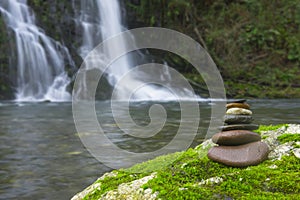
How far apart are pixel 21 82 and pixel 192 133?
37.6 feet

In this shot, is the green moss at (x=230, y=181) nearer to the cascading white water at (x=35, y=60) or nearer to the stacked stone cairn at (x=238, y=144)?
the stacked stone cairn at (x=238, y=144)

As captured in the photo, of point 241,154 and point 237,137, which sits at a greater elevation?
point 237,137

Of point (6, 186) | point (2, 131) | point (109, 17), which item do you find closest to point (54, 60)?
point (109, 17)

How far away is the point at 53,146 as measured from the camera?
282 inches

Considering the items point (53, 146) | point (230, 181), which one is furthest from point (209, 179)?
point (53, 146)

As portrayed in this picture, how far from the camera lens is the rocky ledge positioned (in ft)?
8.93

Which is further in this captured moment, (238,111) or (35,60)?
(35,60)

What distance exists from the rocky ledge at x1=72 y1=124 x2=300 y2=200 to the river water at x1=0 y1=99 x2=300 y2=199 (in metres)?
1.48

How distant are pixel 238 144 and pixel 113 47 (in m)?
19.0

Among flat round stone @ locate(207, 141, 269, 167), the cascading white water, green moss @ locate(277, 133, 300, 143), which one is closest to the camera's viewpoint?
flat round stone @ locate(207, 141, 269, 167)

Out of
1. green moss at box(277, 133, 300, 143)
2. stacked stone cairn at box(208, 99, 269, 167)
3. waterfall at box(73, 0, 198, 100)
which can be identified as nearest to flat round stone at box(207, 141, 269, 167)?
stacked stone cairn at box(208, 99, 269, 167)

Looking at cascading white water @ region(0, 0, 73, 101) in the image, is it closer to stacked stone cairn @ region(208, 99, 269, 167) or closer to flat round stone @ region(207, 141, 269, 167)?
stacked stone cairn @ region(208, 99, 269, 167)

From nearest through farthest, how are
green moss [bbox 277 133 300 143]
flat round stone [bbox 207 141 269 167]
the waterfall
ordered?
flat round stone [bbox 207 141 269 167] < green moss [bbox 277 133 300 143] < the waterfall

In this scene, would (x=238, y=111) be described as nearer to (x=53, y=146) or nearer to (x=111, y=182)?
(x=111, y=182)
